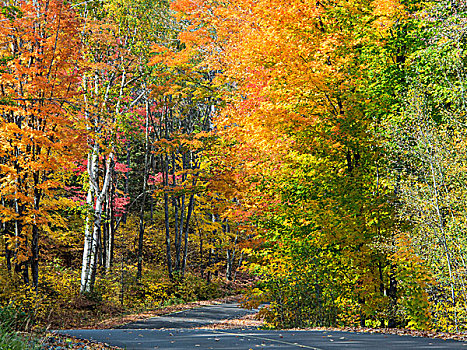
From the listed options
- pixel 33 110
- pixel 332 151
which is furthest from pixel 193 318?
pixel 33 110

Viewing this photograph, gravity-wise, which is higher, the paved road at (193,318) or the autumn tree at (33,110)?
the autumn tree at (33,110)

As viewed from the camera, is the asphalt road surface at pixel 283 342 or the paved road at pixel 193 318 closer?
the asphalt road surface at pixel 283 342

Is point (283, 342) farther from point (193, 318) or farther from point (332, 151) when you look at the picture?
point (193, 318)

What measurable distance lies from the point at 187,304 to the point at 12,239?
1111 cm

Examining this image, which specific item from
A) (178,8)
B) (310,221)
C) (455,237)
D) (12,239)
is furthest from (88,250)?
(455,237)

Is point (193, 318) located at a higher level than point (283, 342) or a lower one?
lower

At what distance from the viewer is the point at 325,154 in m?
12.2

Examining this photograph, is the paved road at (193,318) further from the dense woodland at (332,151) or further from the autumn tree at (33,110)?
the autumn tree at (33,110)

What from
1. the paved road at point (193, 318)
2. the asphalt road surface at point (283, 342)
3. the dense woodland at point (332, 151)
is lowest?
the paved road at point (193, 318)

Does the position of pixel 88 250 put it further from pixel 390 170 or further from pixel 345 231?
pixel 390 170

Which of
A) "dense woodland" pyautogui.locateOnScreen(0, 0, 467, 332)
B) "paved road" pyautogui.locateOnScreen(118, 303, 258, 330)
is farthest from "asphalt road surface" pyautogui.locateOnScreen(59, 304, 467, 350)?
"paved road" pyautogui.locateOnScreen(118, 303, 258, 330)

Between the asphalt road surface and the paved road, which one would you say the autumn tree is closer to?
the paved road

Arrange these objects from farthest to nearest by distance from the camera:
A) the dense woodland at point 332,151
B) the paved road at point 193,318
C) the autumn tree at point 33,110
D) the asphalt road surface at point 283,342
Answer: the paved road at point 193,318, the autumn tree at point 33,110, the dense woodland at point 332,151, the asphalt road surface at point 283,342

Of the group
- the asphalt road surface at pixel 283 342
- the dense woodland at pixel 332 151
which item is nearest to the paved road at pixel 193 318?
the dense woodland at pixel 332 151
